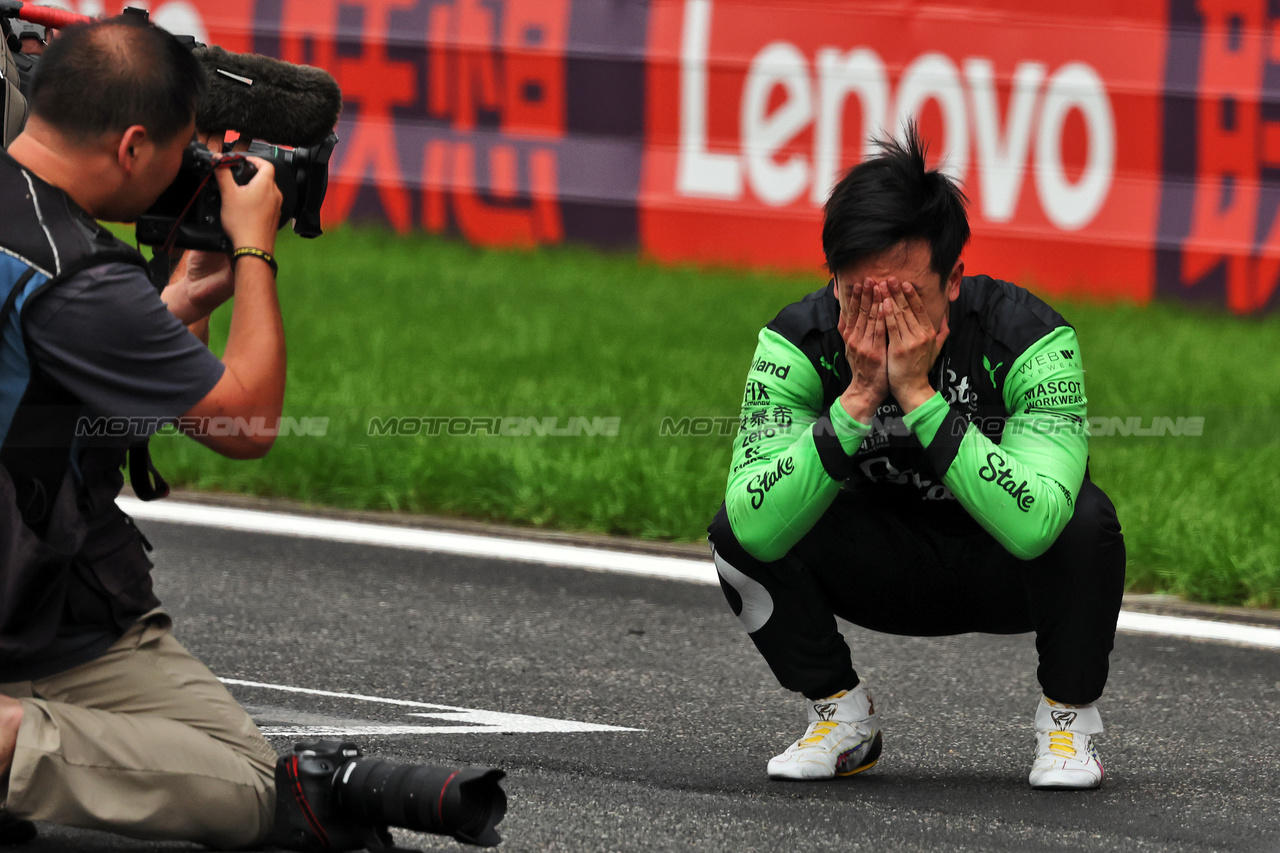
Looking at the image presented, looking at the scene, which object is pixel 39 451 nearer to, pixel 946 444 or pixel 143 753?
pixel 143 753

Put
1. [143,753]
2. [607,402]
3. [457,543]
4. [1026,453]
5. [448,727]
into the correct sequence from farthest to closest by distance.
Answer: [607,402] → [457,543] → [448,727] → [1026,453] → [143,753]

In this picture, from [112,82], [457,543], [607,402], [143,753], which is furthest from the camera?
[607,402]

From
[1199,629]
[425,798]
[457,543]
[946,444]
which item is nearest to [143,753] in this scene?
[425,798]

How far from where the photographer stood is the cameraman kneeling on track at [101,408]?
9.52 ft

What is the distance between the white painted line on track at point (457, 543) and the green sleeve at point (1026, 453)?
177 centimetres

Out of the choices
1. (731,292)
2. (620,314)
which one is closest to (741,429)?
(620,314)

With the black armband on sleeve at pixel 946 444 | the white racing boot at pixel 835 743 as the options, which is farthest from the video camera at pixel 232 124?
the white racing boot at pixel 835 743

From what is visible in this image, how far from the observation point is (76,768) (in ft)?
9.84

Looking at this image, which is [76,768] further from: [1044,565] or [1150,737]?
[1150,737]

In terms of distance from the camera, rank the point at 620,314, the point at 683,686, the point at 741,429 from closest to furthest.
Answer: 1. the point at 741,429
2. the point at 683,686
3. the point at 620,314

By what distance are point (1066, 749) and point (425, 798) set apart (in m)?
1.47

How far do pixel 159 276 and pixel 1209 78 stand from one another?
8207mm

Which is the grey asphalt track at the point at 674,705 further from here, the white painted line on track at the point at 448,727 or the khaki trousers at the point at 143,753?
the khaki trousers at the point at 143,753

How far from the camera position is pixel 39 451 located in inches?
117
